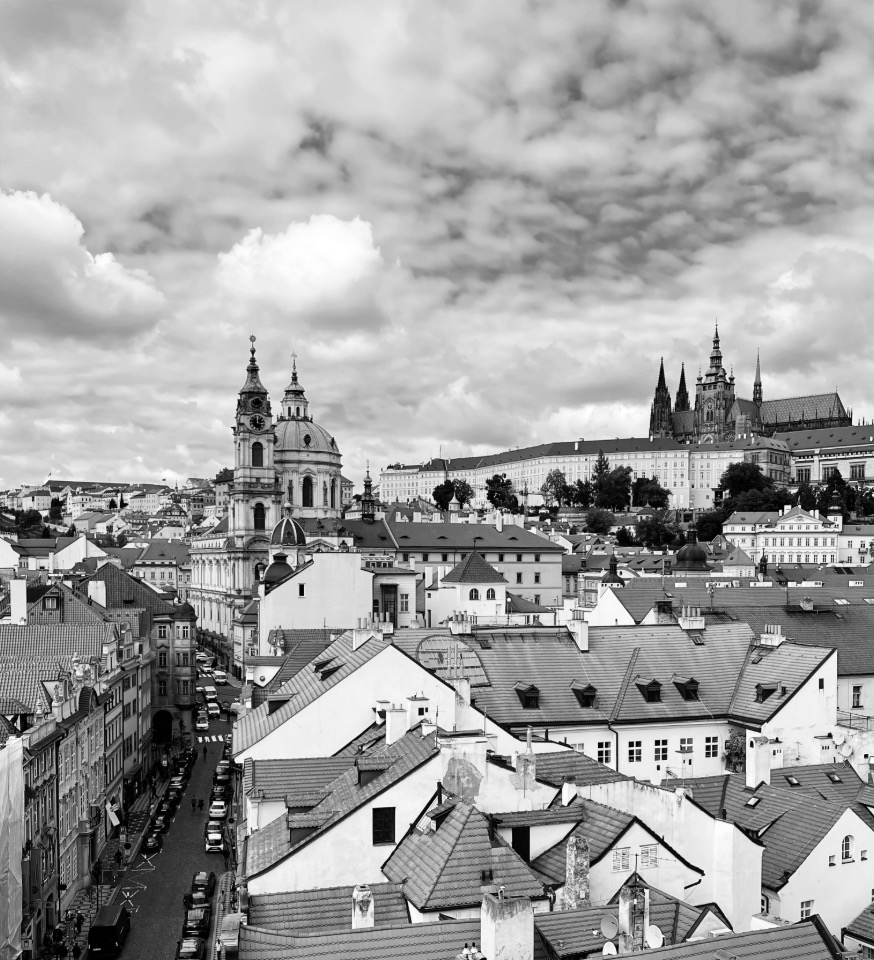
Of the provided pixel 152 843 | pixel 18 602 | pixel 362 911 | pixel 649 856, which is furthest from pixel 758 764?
pixel 18 602

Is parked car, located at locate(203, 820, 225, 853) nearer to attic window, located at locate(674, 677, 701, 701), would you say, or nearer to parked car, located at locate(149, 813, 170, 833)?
parked car, located at locate(149, 813, 170, 833)

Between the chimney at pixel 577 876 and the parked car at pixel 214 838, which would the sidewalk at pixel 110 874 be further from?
the chimney at pixel 577 876

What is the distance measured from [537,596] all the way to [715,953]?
308 ft

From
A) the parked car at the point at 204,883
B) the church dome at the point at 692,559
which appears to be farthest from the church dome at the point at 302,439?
the parked car at the point at 204,883

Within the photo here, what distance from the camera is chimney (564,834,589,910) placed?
2088cm

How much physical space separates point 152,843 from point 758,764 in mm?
26869

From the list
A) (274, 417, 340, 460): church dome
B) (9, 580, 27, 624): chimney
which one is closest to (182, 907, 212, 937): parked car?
(9, 580, 27, 624): chimney

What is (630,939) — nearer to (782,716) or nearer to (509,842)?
(509,842)

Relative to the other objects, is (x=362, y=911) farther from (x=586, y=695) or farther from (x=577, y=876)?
(x=586, y=695)

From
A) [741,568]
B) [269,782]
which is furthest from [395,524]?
[269,782]

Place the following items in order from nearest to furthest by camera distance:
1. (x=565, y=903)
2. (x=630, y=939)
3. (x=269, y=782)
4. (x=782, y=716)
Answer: (x=630, y=939), (x=565, y=903), (x=269, y=782), (x=782, y=716)

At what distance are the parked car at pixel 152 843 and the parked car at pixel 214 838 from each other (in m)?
1.93

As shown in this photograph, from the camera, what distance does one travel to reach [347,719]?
31.7 m

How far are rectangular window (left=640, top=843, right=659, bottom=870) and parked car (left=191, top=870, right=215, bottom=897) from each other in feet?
67.0
